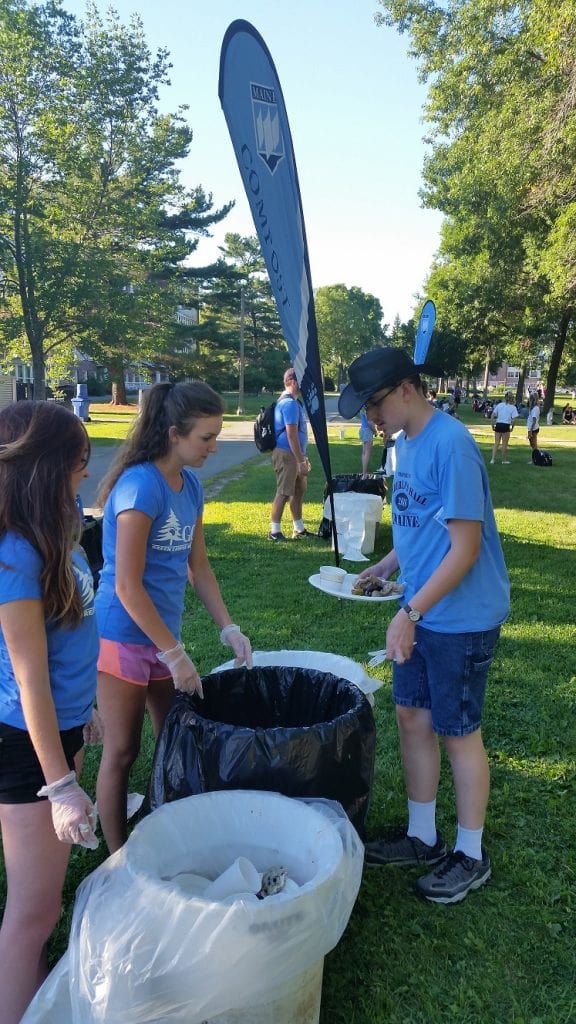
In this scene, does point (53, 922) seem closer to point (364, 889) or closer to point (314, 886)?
point (314, 886)

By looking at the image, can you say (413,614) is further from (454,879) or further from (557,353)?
(557,353)

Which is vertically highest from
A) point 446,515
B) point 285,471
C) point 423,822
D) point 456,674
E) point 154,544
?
point 446,515

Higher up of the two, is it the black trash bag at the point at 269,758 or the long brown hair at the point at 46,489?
the long brown hair at the point at 46,489

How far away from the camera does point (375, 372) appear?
219 centimetres

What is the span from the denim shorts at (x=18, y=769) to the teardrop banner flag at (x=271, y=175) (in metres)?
3.08

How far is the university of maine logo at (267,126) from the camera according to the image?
150 inches

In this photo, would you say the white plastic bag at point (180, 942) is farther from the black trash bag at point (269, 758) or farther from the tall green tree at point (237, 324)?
the tall green tree at point (237, 324)

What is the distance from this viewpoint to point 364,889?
8.02 ft

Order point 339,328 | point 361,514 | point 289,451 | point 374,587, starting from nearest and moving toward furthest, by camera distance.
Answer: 1. point 374,587
2. point 361,514
3. point 289,451
4. point 339,328

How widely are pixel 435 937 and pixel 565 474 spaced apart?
13.6 m

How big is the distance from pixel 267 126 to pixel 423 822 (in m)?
3.59

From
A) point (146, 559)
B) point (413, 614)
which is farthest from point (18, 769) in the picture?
point (413, 614)

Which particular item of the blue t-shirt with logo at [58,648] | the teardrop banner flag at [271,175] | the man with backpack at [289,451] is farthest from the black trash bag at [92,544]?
the blue t-shirt with logo at [58,648]

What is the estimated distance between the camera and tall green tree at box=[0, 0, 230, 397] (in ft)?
61.4
